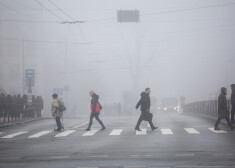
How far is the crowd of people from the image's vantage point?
29623 mm

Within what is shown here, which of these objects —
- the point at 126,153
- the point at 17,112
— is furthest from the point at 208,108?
the point at 126,153

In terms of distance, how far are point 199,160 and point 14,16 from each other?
72.8 m

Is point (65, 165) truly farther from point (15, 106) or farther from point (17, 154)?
point (15, 106)

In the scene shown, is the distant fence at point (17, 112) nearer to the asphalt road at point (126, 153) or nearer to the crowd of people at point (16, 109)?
the crowd of people at point (16, 109)

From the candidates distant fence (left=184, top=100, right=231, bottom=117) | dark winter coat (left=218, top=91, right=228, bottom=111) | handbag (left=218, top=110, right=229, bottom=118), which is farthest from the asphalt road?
distant fence (left=184, top=100, right=231, bottom=117)

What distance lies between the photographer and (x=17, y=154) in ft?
46.2

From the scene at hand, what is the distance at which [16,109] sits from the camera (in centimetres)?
3241

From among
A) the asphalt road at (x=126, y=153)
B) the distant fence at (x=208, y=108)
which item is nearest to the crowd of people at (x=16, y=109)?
the distant fence at (x=208, y=108)

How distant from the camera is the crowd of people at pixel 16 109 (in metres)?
29.6

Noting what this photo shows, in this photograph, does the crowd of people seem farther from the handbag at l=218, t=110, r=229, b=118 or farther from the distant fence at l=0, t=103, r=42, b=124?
the handbag at l=218, t=110, r=229, b=118

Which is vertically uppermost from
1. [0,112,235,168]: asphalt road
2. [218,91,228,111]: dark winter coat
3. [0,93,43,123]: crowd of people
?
[218,91,228,111]: dark winter coat

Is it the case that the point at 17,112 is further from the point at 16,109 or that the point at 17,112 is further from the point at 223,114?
the point at 223,114

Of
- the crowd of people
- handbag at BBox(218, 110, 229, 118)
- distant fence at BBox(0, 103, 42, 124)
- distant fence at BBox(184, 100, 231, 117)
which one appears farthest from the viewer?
distant fence at BBox(184, 100, 231, 117)

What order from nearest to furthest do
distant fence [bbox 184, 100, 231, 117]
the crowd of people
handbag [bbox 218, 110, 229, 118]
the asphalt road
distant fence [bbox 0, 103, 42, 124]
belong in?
the asphalt road → handbag [bbox 218, 110, 229, 118] → distant fence [bbox 0, 103, 42, 124] → the crowd of people → distant fence [bbox 184, 100, 231, 117]
